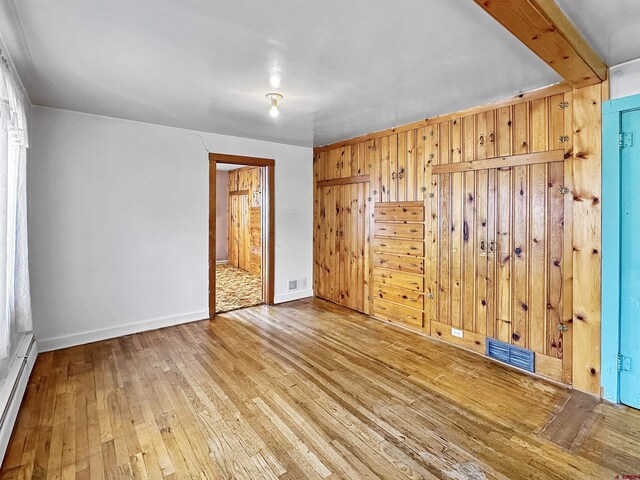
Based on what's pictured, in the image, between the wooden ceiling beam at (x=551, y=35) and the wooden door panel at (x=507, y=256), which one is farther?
the wooden door panel at (x=507, y=256)

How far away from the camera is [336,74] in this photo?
242 cm

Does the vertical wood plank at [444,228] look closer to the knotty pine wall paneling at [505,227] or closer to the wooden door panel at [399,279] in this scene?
the knotty pine wall paneling at [505,227]

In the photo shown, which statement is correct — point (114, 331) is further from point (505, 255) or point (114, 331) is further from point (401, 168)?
point (505, 255)

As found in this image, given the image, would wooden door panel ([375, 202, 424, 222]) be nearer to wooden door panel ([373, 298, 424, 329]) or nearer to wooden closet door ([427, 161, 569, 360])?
wooden closet door ([427, 161, 569, 360])

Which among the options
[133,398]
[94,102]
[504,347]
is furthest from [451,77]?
[133,398]

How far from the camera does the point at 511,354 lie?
2916 mm

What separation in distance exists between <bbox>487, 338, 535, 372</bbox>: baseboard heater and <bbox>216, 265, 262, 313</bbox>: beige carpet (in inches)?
127

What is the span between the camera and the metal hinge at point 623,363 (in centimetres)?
228

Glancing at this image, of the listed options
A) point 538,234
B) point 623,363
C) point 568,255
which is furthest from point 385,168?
point 623,363

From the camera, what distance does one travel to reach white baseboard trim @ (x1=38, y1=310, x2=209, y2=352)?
328 cm

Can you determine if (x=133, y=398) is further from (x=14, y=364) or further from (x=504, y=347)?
(x=504, y=347)

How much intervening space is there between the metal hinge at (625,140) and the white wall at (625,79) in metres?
0.28

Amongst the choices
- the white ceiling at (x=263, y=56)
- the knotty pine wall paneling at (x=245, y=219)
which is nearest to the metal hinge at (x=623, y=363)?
the white ceiling at (x=263, y=56)

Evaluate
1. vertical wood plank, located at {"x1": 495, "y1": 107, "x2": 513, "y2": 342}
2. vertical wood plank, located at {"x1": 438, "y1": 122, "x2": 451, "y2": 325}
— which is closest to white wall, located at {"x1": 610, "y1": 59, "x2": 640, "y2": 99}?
vertical wood plank, located at {"x1": 495, "y1": 107, "x2": 513, "y2": 342}
